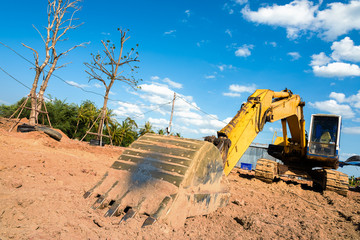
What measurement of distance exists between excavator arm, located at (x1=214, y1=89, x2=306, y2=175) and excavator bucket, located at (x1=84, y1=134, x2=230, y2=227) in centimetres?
63

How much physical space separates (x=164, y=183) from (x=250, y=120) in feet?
8.60

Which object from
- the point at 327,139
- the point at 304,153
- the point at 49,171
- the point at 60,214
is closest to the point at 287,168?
the point at 304,153

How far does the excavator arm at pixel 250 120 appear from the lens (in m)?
4.21

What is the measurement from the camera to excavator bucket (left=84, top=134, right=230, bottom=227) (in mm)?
2664

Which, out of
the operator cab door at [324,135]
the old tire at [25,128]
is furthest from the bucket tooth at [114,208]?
the old tire at [25,128]

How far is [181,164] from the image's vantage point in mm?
2971

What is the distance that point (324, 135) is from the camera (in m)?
8.81

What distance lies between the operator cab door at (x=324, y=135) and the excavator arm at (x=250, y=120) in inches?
84.4

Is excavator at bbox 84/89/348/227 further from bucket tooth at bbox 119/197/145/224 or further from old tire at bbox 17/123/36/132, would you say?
old tire at bbox 17/123/36/132

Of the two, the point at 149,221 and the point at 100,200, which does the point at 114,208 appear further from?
the point at 149,221

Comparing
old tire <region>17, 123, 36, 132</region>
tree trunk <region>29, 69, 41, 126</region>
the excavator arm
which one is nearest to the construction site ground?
the excavator arm

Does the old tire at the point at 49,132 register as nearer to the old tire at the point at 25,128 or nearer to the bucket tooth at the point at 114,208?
the old tire at the point at 25,128

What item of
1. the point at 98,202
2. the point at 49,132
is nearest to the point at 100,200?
the point at 98,202

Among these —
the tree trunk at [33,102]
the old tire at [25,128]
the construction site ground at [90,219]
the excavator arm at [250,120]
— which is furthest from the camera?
the tree trunk at [33,102]
